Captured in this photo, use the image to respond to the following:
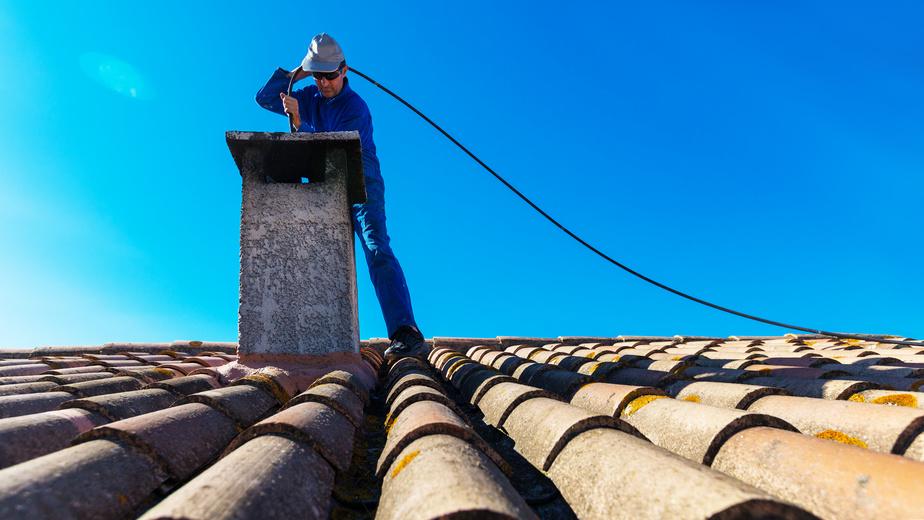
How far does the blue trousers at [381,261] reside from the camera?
14.8 feet

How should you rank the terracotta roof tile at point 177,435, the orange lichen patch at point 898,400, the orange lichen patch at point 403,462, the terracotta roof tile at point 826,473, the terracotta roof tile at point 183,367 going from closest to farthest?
the terracotta roof tile at point 826,473 → the orange lichen patch at point 403,462 → the terracotta roof tile at point 177,435 → the orange lichen patch at point 898,400 → the terracotta roof tile at point 183,367

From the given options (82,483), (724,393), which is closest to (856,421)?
(724,393)

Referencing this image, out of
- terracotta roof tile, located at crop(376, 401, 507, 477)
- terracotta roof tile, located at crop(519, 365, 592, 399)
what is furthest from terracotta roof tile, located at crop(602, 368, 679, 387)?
terracotta roof tile, located at crop(376, 401, 507, 477)

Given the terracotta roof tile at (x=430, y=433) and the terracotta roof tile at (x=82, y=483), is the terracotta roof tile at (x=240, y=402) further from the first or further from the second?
the terracotta roof tile at (x=430, y=433)

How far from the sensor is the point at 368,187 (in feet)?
14.8

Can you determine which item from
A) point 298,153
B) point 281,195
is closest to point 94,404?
point 281,195

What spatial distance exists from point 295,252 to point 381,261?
1118 millimetres

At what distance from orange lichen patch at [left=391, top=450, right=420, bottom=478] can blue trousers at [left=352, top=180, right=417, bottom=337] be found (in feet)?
10.4

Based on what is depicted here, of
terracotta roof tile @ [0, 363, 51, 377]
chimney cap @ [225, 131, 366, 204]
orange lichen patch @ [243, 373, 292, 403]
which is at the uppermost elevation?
chimney cap @ [225, 131, 366, 204]

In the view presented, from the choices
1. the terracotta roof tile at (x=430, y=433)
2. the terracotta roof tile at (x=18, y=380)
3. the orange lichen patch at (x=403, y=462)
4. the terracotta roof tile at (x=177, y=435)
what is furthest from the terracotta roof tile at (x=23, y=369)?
the orange lichen patch at (x=403, y=462)

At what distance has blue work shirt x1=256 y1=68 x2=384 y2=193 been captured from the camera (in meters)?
4.62

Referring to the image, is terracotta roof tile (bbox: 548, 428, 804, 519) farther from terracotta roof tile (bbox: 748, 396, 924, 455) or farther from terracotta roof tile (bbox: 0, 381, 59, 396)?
terracotta roof tile (bbox: 0, 381, 59, 396)

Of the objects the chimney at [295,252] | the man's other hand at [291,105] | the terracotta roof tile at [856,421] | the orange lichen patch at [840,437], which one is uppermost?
the man's other hand at [291,105]

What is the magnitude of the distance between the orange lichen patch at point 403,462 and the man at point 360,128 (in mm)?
3176
